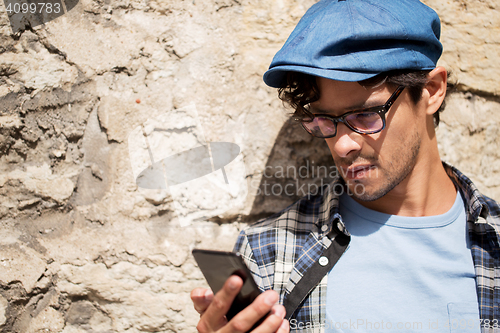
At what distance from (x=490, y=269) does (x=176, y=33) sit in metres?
1.83

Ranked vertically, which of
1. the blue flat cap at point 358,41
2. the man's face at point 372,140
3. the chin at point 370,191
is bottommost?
the chin at point 370,191

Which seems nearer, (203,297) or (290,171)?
(203,297)

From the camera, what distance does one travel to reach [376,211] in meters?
1.50

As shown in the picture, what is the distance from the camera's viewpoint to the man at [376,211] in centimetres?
119

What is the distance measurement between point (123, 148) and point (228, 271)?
95 centimetres

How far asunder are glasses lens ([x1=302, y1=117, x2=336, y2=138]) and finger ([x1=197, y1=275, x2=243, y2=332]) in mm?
721

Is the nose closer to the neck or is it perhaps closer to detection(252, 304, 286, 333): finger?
the neck

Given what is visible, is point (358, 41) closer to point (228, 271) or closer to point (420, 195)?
point (420, 195)

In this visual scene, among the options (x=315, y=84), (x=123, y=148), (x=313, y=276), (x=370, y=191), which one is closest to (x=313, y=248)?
(x=313, y=276)

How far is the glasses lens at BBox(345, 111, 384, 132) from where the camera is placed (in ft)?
4.05

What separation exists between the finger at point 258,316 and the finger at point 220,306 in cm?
4

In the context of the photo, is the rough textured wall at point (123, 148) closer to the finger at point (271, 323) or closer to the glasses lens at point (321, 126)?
the glasses lens at point (321, 126)

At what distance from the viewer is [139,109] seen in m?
1.59

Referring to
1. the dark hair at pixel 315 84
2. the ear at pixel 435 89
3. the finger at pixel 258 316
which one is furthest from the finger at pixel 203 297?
the ear at pixel 435 89
